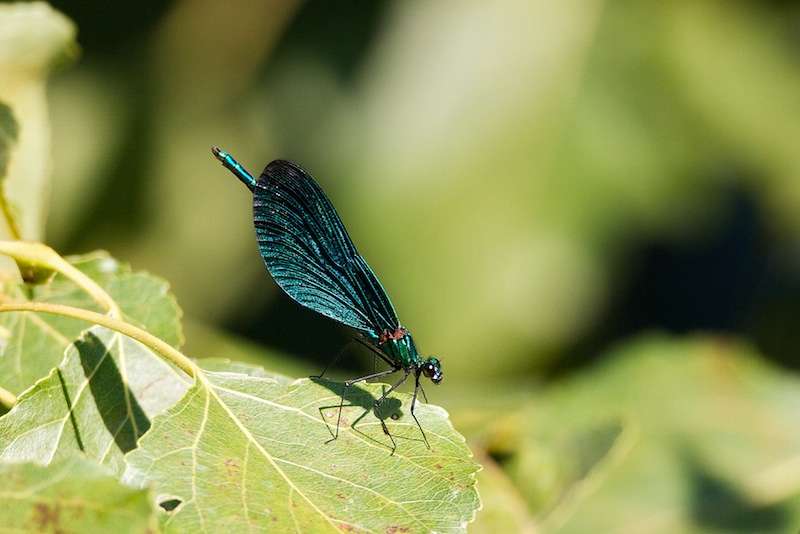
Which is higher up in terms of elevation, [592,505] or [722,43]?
[722,43]

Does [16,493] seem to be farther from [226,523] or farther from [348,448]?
[348,448]

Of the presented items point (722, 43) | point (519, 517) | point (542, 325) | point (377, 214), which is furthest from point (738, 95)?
point (519, 517)

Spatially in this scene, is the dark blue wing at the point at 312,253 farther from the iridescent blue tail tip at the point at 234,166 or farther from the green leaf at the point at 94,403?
the green leaf at the point at 94,403

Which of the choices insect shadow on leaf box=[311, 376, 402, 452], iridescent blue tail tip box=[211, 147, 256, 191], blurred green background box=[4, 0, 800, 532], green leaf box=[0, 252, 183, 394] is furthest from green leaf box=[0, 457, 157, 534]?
blurred green background box=[4, 0, 800, 532]

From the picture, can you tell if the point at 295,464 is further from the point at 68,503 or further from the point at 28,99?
the point at 28,99

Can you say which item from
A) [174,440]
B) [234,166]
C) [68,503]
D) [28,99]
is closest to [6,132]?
[28,99]
